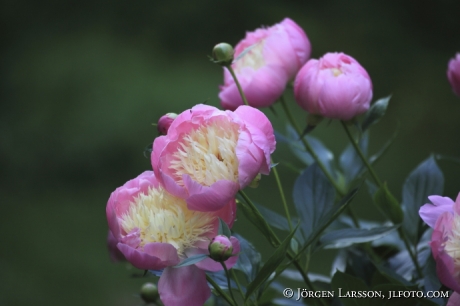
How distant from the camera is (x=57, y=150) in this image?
1496mm

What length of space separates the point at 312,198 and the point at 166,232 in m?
0.14

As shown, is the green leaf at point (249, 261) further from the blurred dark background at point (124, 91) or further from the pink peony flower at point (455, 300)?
the blurred dark background at point (124, 91)

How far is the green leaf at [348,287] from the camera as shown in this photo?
1.06 ft

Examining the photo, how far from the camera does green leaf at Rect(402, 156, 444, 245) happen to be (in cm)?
42

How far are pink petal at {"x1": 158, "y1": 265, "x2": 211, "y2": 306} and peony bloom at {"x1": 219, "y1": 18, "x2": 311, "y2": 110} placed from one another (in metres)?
0.15

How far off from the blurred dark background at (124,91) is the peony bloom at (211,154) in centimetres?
105

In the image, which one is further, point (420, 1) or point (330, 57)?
point (420, 1)

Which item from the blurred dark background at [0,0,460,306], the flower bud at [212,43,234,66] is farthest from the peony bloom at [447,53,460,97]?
the blurred dark background at [0,0,460,306]

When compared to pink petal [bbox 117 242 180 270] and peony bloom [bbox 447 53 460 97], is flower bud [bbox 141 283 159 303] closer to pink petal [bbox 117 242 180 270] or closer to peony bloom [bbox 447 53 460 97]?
pink petal [bbox 117 242 180 270]

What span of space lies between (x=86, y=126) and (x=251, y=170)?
1.26 m

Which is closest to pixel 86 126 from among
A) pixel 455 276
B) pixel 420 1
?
pixel 420 1

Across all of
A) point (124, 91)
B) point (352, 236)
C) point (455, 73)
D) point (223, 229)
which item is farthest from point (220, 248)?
point (124, 91)

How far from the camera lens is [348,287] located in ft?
1.07

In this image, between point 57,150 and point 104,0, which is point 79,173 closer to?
point 57,150
